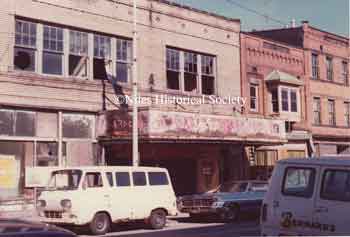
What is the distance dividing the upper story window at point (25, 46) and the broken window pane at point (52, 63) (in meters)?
0.53

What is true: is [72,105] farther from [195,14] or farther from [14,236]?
[14,236]

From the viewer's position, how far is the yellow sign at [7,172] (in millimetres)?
20094

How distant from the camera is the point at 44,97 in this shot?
2159cm

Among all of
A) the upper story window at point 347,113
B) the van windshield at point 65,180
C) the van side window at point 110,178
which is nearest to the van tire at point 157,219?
the van side window at point 110,178

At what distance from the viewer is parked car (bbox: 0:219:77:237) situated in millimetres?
6473

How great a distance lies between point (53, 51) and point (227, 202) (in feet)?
29.2

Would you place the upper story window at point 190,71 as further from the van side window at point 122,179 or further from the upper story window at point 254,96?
the van side window at point 122,179

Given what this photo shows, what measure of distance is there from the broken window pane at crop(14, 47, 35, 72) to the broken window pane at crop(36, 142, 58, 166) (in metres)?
2.89

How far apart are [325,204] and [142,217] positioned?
31.6ft

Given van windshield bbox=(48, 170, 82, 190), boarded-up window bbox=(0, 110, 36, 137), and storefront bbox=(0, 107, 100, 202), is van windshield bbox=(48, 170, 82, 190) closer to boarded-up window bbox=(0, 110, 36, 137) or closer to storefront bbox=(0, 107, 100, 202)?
storefront bbox=(0, 107, 100, 202)

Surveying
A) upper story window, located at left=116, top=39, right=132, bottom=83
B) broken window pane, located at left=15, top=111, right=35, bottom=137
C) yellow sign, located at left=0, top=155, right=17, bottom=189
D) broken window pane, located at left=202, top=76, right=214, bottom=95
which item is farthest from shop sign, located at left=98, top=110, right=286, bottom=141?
yellow sign, located at left=0, top=155, right=17, bottom=189

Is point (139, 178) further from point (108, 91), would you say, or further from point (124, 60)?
point (124, 60)

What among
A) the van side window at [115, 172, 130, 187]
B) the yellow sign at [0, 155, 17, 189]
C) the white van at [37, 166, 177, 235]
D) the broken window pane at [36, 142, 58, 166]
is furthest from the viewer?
the broken window pane at [36, 142, 58, 166]

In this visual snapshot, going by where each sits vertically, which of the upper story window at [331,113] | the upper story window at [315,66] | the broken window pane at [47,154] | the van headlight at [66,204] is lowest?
the van headlight at [66,204]
